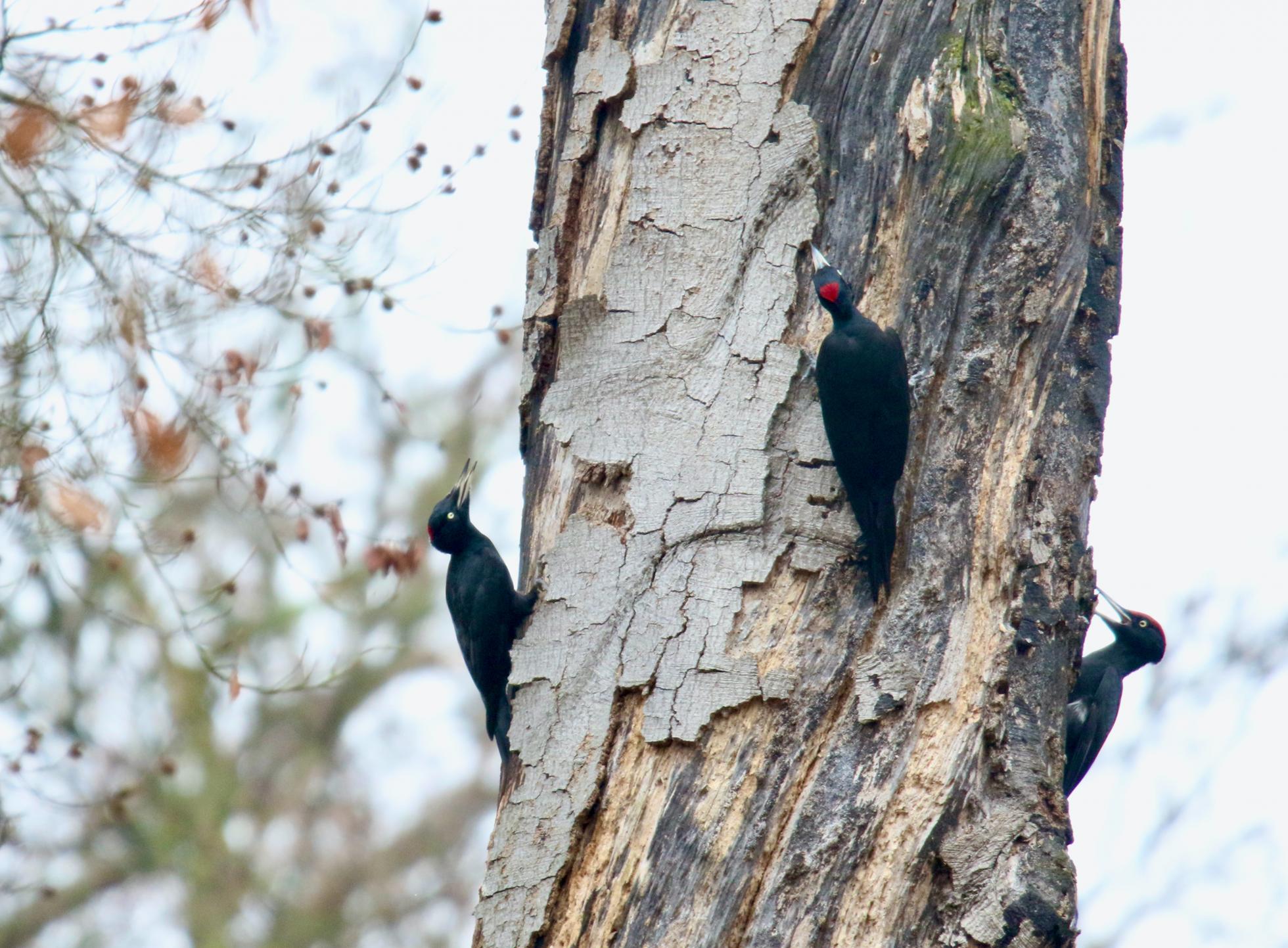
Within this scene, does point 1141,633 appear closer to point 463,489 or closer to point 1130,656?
point 1130,656

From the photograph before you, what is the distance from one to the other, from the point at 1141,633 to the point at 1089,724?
0.83m

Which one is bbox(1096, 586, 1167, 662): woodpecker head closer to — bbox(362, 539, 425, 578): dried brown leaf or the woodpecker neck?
the woodpecker neck

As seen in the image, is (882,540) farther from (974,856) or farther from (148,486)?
(148,486)

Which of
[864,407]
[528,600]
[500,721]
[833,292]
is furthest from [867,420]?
[500,721]

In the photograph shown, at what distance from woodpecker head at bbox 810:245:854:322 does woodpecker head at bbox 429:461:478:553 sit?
1810 mm

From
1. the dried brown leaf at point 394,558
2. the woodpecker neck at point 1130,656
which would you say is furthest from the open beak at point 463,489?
the woodpecker neck at point 1130,656

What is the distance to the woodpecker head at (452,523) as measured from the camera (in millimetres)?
4023

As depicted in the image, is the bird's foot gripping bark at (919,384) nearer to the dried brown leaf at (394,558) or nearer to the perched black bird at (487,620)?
the perched black bird at (487,620)

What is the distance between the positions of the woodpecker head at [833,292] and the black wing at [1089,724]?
1865mm

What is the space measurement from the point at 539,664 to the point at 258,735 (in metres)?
9.09

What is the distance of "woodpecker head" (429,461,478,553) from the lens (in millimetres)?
4023

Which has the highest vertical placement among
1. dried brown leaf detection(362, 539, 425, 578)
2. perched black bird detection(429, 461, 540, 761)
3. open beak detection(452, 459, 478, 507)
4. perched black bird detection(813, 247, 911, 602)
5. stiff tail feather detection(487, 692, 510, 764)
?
dried brown leaf detection(362, 539, 425, 578)

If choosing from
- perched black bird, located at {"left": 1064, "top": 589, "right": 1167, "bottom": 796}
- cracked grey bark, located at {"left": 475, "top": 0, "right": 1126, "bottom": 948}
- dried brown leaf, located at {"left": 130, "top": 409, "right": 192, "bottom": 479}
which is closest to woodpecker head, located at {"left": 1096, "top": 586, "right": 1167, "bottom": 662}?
perched black bird, located at {"left": 1064, "top": 589, "right": 1167, "bottom": 796}

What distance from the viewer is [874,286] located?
2510 millimetres
